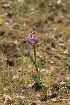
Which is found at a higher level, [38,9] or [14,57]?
[38,9]

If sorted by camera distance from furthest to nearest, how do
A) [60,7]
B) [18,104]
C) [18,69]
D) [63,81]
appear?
[60,7], [18,69], [63,81], [18,104]

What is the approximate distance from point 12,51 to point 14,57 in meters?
0.16

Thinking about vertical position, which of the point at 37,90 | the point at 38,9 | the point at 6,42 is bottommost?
the point at 37,90

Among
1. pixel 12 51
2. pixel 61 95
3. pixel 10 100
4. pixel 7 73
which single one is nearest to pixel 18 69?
pixel 7 73

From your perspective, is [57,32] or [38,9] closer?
[57,32]

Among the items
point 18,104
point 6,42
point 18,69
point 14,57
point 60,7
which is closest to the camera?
point 18,104

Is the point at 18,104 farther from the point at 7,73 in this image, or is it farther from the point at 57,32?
the point at 57,32

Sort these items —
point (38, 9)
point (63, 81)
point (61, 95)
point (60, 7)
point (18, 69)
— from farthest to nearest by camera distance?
point (60, 7) → point (38, 9) → point (18, 69) → point (63, 81) → point (61, 95)

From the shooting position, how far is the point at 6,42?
→ 9.14ft

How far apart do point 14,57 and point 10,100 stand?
3.02 feet

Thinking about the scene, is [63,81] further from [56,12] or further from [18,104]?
[56,12]

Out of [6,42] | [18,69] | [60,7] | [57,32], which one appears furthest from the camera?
[60,7]

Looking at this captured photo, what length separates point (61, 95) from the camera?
179 centimetres

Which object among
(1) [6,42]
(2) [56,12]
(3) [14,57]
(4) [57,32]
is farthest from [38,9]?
(3) [14,57]
